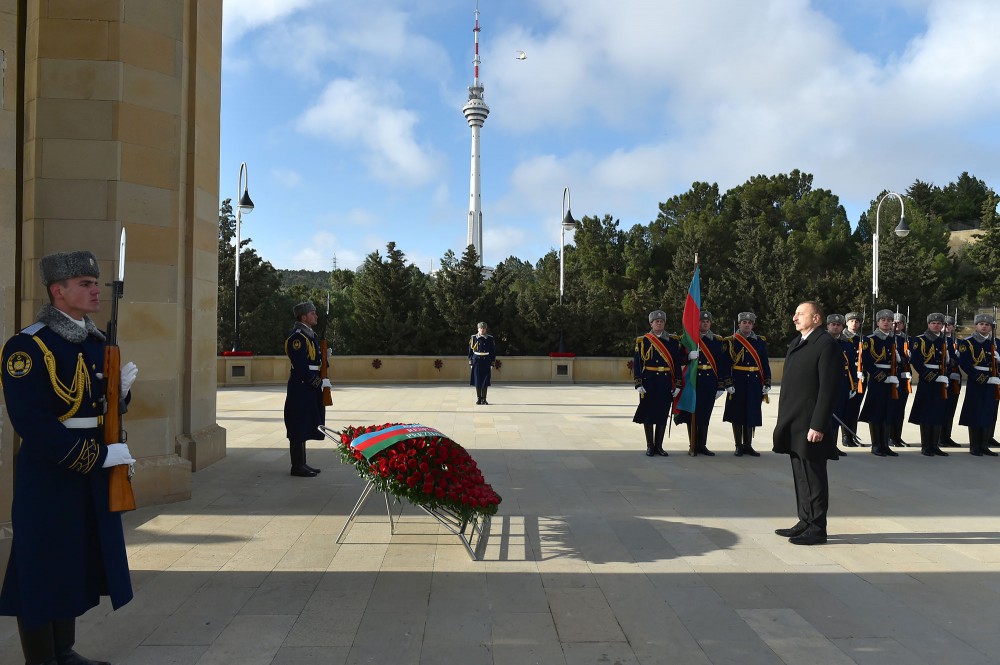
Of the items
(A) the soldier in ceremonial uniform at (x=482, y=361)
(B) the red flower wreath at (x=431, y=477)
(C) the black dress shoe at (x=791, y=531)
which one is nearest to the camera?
(B) the red flower wreath at (x=431, y=477)

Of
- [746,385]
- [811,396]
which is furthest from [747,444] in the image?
[811,396]

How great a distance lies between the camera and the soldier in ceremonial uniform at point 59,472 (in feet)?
10.5

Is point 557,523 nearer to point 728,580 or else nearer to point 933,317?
point 728,580

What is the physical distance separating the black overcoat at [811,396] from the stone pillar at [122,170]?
18.7ft

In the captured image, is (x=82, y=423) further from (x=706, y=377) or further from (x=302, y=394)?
(x=706, y=377)

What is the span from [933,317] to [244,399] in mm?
15239

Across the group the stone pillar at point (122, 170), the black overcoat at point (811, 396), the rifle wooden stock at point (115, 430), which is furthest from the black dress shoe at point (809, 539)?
the stone pillar at point (122, 170)

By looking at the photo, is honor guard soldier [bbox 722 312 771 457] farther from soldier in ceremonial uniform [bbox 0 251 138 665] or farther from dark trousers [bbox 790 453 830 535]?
soldier in ceremonial uniform [bbox 0 251 138 665]

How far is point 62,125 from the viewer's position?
21.6ft

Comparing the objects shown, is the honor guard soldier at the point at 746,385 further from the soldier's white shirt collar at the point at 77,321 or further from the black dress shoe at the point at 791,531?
the soldier's white shirt collar at the point at 77,321

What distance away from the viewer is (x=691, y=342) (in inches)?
403

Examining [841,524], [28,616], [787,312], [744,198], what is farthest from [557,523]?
[744,198]

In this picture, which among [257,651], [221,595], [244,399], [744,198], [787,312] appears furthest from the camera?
[744,198]

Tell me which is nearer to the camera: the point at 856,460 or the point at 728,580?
the point at 728,580
